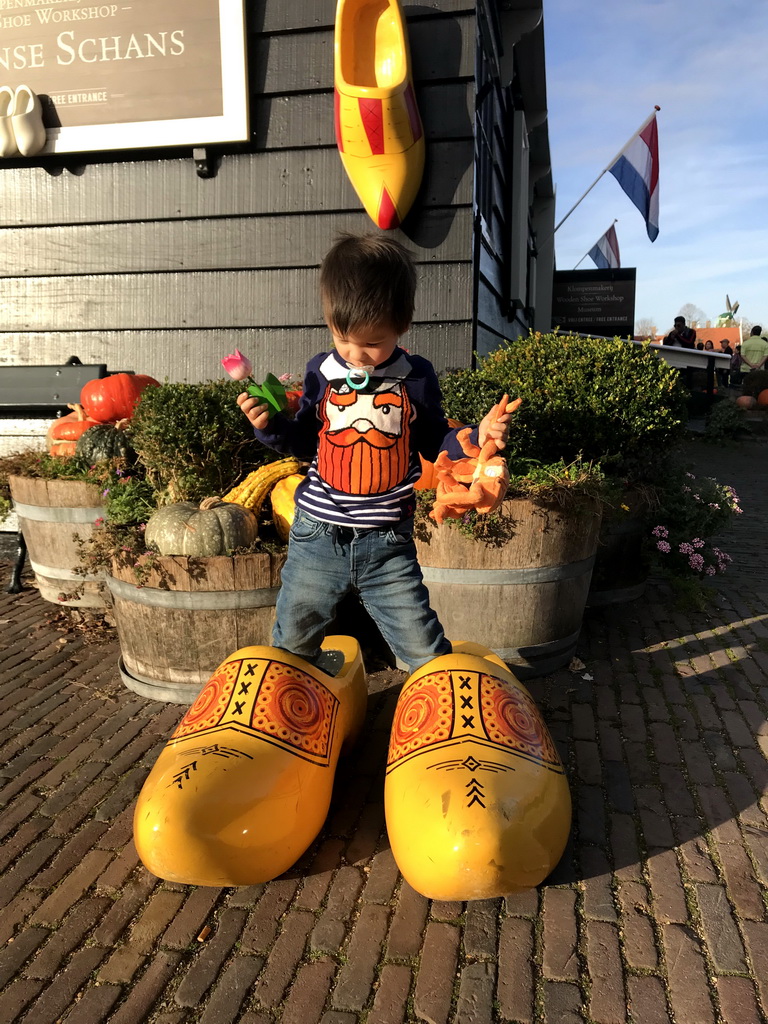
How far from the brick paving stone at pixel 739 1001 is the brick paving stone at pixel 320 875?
954mm

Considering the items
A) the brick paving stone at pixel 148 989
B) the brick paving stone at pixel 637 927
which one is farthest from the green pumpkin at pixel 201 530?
the brick paving stone at pixel 637 927

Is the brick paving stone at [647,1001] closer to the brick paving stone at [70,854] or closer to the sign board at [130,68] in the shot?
the brick paving stone at [70,854]

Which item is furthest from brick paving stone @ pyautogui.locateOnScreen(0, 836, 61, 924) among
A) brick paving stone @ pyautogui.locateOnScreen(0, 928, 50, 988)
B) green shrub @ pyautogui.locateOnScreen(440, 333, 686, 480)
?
green shrub @ pyautogui.locateOnScreen(440, 333, 686, 480)

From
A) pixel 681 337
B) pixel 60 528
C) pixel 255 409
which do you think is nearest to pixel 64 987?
pixel 255 409

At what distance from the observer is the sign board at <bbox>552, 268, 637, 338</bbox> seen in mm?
12766

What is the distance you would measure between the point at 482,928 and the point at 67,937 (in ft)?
3.34

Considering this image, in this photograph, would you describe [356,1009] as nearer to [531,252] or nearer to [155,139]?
[155,139]

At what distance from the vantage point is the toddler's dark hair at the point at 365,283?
1.76 m

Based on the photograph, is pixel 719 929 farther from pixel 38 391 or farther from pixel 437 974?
pixel 38 391

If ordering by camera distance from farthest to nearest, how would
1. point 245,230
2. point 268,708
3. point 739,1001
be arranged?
1. point 245,230
2. point 268,708
3. point 739,1001

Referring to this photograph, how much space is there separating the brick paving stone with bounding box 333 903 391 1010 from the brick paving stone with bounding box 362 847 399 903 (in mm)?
33

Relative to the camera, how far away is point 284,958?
162 centimetres

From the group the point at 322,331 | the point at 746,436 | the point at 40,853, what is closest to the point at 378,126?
the point at 322,331

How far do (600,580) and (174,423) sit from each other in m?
2.49
